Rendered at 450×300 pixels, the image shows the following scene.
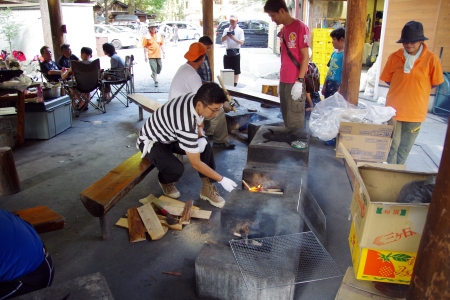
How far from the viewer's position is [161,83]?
11.6 metres

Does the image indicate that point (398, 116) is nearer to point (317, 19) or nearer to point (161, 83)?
point (161, 83)

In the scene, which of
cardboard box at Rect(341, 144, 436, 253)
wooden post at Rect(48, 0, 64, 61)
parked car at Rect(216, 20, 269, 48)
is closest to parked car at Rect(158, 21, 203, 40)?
parked car at Rect(216, 20, 269, 48)

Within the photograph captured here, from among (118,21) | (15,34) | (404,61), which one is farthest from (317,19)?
(118,21)

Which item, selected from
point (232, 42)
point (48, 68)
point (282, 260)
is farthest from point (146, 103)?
point (282, 260)

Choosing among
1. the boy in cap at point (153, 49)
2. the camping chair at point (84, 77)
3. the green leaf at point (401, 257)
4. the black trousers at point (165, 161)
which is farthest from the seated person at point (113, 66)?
the green leaf at point (401, 257)

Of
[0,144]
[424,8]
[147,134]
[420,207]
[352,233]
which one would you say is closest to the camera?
[420,207]

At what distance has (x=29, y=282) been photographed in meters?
2.08

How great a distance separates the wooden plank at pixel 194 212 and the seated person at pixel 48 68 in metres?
6.13

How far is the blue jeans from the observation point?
4223mm

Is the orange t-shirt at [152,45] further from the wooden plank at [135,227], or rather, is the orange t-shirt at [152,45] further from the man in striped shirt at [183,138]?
the wooden plank at [135,227]

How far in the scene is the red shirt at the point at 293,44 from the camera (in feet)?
15.1

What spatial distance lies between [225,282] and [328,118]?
10.1 feet

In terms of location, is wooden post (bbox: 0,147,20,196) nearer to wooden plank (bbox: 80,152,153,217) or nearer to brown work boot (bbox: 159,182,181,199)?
wooden plank (bbox: 80,152,153,217)

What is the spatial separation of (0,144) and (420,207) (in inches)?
230
